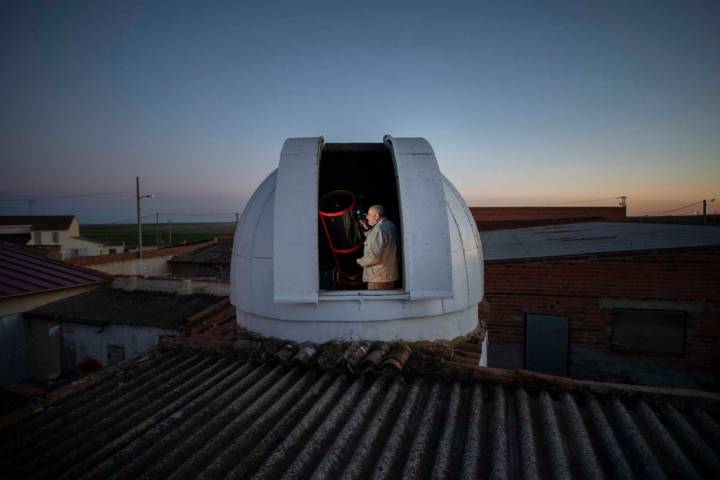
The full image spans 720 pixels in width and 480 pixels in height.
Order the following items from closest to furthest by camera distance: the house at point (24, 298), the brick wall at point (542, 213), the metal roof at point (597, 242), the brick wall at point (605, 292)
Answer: the brick wall at point (605, 292)
the metal roof at point (597, 242)
the house at point (24, 298)
the brick wall at point (542, 213)

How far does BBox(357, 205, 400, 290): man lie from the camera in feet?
15.9

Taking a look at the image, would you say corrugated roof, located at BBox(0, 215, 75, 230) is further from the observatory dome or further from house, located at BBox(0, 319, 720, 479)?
house, located at BBox(0, 319, 720, 479)

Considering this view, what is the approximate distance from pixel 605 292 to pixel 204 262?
19.4 metres

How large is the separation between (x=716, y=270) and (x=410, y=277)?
8.31m

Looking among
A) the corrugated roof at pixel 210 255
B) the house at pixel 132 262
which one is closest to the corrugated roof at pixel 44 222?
the house at pixel 132 262

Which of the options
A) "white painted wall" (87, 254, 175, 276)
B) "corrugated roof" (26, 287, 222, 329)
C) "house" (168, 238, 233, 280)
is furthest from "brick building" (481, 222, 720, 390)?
"white painted wall" (87, 254, 175, 276)

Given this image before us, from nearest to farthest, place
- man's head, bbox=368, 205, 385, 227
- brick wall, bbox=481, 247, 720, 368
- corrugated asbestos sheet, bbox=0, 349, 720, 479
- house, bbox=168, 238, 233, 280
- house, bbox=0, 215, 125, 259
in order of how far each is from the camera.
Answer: corrugated asbestos sheet, bbox=0, 349, 720, 479 < man's head, bbox=368, 205, 385, 227 < brick wall, bbox=481, 247, 720, 368 < house, bbox=168, 238, 233, 280 < house, bbox=0, 215, 125, 259

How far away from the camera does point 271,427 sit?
10.2ft

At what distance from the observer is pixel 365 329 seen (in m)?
4.48

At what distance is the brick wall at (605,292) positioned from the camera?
28.2 feet

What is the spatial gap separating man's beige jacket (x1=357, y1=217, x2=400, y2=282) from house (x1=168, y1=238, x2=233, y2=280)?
54.1 ft

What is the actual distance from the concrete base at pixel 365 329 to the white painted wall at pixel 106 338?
6537mm

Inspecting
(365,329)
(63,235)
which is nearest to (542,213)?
(365,329)

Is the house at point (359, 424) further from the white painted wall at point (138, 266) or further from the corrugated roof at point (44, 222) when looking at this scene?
the corrugated roof at point (44, 222)
